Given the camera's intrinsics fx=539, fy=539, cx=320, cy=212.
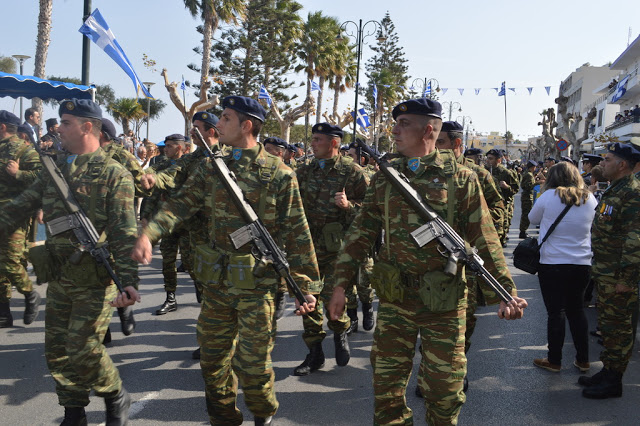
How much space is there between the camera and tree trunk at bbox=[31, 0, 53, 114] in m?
13.8

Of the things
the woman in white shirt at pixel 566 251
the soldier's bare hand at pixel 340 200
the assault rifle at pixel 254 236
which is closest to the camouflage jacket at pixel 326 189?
the soldier's bare hand at pixel 340 200

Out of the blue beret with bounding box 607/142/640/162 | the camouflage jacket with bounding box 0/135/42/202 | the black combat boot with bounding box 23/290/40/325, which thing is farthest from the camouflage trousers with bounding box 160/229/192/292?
the blue beret with bounding box 607/142/640/162

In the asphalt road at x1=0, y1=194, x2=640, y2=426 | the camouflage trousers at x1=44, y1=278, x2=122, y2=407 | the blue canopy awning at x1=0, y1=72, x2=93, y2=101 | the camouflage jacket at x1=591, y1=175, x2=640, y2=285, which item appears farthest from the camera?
the blue canopy awning at x1=0, y1=72, x2=93, y2=101

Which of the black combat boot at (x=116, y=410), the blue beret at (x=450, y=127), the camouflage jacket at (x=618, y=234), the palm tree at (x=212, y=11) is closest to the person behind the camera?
the black combat boot at (x=116, y=410)

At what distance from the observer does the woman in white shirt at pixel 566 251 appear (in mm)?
4621

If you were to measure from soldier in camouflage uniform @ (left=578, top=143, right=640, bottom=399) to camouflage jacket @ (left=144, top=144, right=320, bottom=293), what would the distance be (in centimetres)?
262

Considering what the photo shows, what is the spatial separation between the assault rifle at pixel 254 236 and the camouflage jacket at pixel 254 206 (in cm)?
9

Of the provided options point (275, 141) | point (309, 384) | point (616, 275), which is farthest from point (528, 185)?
point (309, 384)

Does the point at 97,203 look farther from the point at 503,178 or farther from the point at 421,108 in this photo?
the point at 503,178

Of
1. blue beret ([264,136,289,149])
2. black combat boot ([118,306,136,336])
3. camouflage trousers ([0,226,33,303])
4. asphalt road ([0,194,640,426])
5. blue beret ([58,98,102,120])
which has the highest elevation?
blue beret ([264,136,289,149])

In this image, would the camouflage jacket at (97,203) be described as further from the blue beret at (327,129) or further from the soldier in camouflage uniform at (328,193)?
the blue beret at (327,129)

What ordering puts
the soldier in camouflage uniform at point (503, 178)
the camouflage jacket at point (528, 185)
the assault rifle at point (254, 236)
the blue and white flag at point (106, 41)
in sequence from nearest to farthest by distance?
the assault rifle at point (254, 236) < the blue and white flag at point (106, 41) < the soldier in camouflage uniform at point (503, 178) < the camouflage jacket at point (528, 185)

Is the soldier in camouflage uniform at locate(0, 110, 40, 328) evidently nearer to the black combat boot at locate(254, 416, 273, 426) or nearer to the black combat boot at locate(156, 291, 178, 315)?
the black combat boot at locate(156, 291, 178, 315)

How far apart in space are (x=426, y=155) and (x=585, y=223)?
232 centimetres
